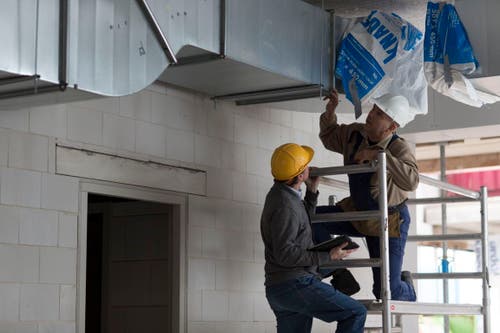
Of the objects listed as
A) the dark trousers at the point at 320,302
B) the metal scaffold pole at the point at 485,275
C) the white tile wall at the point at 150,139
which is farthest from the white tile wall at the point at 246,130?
the metal scaffold pole at the point at 485,275

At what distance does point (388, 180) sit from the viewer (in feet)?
19.4

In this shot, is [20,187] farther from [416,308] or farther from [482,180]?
[482,180]

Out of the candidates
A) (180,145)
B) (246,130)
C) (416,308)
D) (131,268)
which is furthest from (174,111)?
(416,308)

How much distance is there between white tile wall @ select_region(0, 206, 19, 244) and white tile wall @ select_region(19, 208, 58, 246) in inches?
1.3

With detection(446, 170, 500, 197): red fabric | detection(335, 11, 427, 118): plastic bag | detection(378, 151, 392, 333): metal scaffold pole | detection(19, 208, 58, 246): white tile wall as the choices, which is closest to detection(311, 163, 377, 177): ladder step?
detection(378, 151, 392, 333): metal scaffold pole

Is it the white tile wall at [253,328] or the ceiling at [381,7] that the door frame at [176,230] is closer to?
the white tile wall at [253,328]

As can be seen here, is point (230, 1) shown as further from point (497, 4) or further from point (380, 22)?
point (497, 4)

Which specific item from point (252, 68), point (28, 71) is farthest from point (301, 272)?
point (28, 71)

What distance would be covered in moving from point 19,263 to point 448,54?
3133 millimetres

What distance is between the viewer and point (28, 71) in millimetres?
3986

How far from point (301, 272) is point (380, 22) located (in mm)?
1816

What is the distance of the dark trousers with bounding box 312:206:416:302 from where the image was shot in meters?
5.94

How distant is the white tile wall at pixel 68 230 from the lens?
549 cm

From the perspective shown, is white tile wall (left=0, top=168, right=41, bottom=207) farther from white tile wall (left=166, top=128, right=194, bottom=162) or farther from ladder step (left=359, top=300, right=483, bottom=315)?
ladder step (left=359, top=300, right=483, bottom=315)
